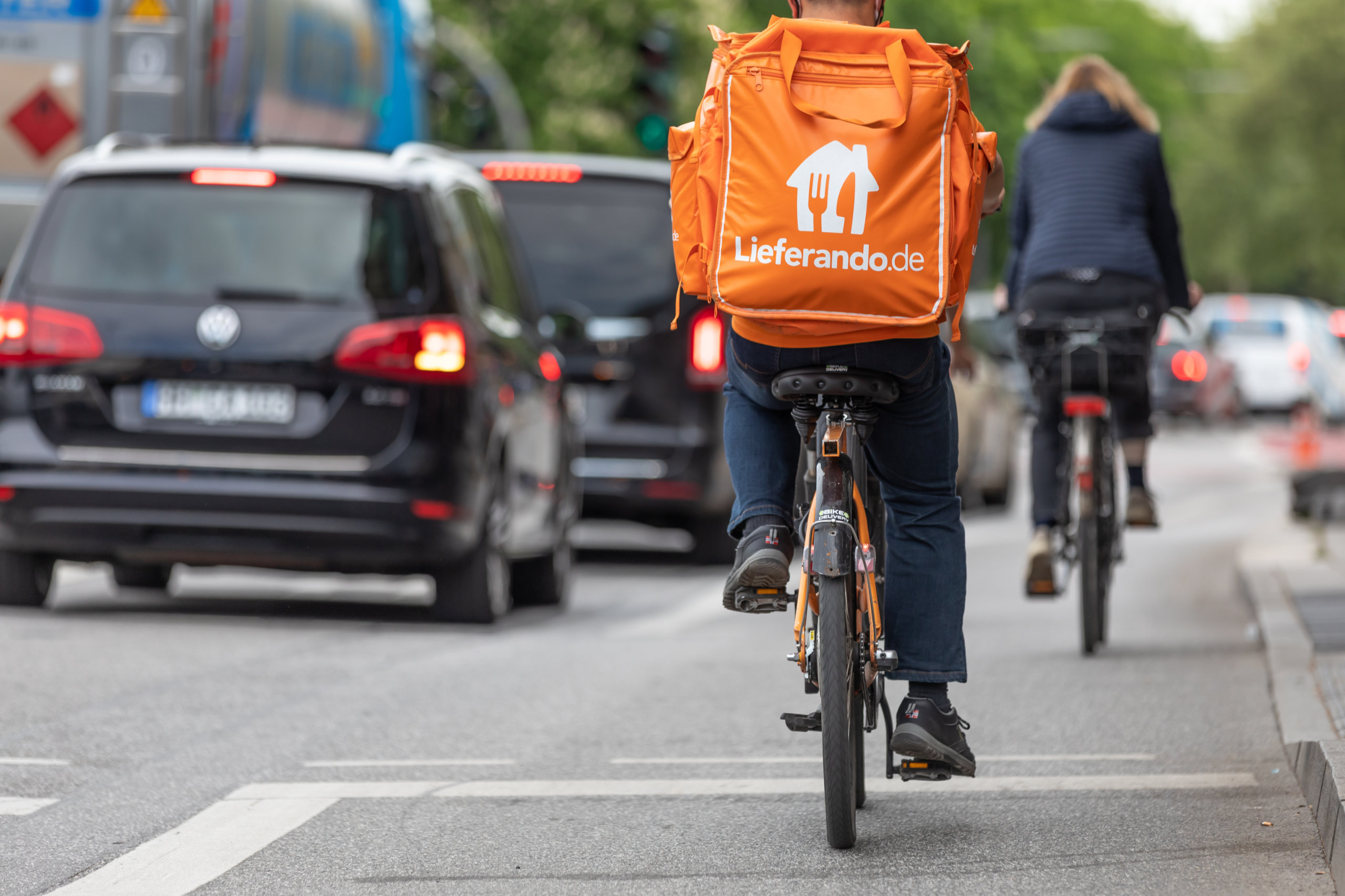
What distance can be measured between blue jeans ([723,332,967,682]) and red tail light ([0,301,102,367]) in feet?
13.6

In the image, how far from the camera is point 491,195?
10.3 meters

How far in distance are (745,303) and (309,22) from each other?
1051cm

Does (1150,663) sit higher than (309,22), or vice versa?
(309,22)

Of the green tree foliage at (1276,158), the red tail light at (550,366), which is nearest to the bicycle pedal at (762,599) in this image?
the red tail light at (550,366)

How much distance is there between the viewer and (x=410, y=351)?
8.83m

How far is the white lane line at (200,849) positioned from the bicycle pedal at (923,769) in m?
1.27

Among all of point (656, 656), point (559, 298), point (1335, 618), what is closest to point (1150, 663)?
point (1335, 618)

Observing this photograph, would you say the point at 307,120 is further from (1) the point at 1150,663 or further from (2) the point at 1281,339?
(2) the point at 1281,339

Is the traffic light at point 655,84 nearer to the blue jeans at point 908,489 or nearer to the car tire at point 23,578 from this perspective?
the car tire at point 23,578

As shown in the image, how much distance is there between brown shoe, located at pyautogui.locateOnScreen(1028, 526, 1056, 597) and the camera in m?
8.43

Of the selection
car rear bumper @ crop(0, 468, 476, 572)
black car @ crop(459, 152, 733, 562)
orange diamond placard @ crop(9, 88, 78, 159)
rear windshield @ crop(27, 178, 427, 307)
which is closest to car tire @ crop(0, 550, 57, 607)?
car rear bumper @ crop(0, 468, 476, 572)

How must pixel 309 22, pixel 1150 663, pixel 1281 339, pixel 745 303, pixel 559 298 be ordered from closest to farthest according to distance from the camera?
pixel 745 303 → pixel 1150 663 → pixel 559 298 → pixel 309 22 → pixel 1281 339

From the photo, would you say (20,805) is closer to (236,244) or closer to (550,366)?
(236,244)

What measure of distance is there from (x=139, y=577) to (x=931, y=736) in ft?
20.0
